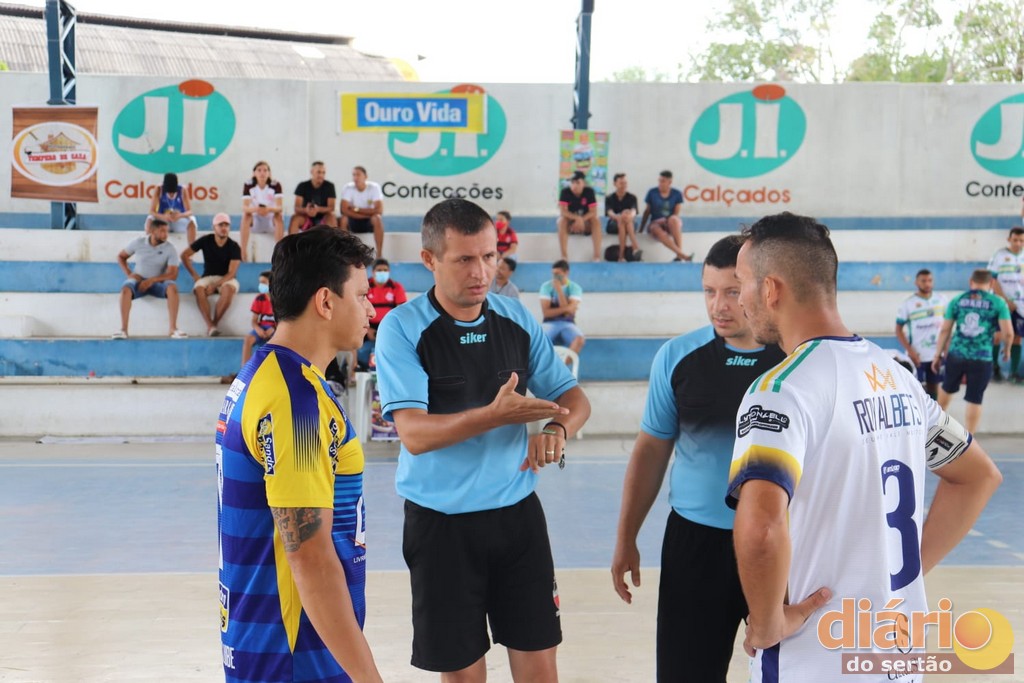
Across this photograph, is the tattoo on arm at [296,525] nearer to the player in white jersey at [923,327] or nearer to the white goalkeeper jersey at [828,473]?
the white goalkeeper jersey at [828,473]

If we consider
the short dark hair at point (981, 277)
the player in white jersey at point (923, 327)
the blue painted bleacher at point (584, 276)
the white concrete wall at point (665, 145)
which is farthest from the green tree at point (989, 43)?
the short dark hair at point (981, 277)

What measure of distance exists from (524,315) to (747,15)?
1940 inches

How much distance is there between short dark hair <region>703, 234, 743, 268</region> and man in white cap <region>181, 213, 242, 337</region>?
444 inches

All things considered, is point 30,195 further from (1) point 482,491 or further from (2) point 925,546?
(2) point 925,546

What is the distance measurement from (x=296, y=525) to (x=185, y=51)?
4485 cm

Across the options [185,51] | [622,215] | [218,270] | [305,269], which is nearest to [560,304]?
[622,215]

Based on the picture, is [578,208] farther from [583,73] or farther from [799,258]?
[799,258]

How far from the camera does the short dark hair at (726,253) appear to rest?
3.40 m

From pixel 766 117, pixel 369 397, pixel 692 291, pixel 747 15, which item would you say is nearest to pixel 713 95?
pixel 766 117

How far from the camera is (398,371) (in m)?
3.52

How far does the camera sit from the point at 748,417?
7.41 feet

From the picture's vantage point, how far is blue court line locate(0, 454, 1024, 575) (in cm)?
680

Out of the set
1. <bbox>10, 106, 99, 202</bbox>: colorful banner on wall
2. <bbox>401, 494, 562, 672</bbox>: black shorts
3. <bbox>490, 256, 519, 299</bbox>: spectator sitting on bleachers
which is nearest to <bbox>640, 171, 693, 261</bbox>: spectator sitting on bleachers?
<bbox>490, 256, 519, 299</bbox>: spectator sitting on bleachers

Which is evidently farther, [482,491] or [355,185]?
[355,185]
